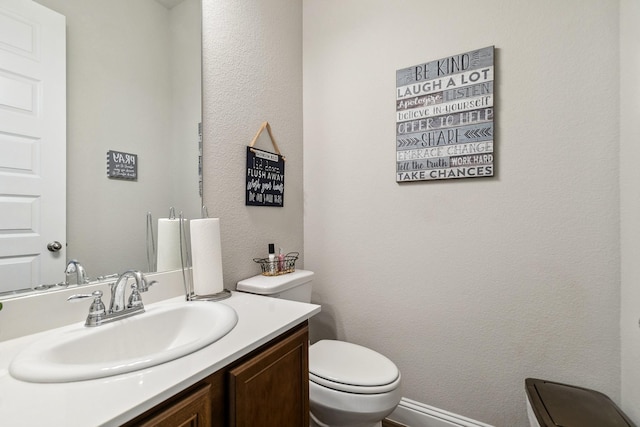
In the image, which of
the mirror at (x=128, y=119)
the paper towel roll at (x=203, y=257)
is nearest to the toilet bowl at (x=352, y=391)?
the paper towel roll at (x=203, y=257)

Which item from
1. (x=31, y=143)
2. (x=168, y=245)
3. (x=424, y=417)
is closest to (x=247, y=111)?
(x=168, y=245)

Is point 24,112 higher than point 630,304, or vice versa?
point 24,112

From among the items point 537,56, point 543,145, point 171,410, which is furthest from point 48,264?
point 537,56

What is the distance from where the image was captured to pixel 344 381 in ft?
3.80

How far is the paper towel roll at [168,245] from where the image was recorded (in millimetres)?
1155

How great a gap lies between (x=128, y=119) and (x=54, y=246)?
49 cm

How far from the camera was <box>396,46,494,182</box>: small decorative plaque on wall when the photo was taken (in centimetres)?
133

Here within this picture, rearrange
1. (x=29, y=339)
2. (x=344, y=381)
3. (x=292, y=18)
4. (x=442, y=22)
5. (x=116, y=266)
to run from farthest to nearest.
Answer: (x=292, y=18), (x=442, y=22), (x=344, y=381), (x=116, y=266), (x=29, y=339)

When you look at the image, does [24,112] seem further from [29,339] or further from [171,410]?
[171,410]

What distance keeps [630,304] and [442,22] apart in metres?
1.44

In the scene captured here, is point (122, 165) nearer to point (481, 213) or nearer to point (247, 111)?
point (247, 111)

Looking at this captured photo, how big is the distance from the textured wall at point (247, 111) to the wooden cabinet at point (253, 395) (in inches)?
22.7

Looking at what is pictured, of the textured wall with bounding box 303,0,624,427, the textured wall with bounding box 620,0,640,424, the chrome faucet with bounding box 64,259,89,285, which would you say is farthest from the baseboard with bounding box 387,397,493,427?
the chrome faucet with bounding box 64,259,89,285

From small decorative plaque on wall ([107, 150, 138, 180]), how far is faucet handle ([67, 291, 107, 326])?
402 mm
